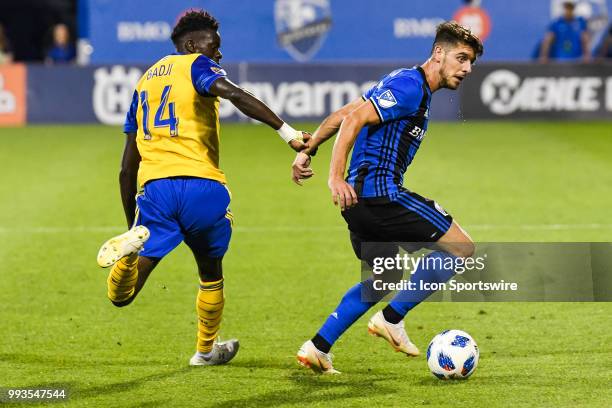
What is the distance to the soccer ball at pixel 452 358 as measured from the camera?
6.71m

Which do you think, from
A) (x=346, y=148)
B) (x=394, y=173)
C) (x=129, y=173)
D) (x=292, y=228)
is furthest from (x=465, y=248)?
(x=292, y=228)

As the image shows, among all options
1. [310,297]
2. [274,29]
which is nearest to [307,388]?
[310,297]

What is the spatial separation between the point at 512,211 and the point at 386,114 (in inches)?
279

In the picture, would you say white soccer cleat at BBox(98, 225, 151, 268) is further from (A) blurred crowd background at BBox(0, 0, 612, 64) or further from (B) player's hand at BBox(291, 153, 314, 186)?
(A) blurred crowd background at BBox(0, 0, 612, 64)

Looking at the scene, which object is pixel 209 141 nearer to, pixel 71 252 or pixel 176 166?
pixel 176 166

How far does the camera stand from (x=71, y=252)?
1128 centimetres

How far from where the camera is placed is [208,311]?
23.5 ft

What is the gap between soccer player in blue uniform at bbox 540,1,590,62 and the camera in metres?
24.0

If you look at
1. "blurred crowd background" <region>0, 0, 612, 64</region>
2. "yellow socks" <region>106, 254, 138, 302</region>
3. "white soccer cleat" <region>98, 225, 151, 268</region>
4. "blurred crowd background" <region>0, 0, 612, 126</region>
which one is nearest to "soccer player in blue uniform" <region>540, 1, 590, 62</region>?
"blurred crowd background" <region>0, 0, 612, 126</region>

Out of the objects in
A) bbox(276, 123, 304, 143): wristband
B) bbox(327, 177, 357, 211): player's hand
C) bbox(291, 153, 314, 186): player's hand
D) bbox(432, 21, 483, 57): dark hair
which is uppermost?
bbox(432, 21, 483, 57): dark hair

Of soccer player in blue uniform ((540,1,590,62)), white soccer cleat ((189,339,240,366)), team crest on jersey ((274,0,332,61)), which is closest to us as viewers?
white soccer cleat ((189,339,240,366))

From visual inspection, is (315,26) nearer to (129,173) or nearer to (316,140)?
(129,173)

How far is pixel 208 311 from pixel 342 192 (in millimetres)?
1203

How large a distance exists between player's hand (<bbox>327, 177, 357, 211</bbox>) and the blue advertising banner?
1997 centimetres
